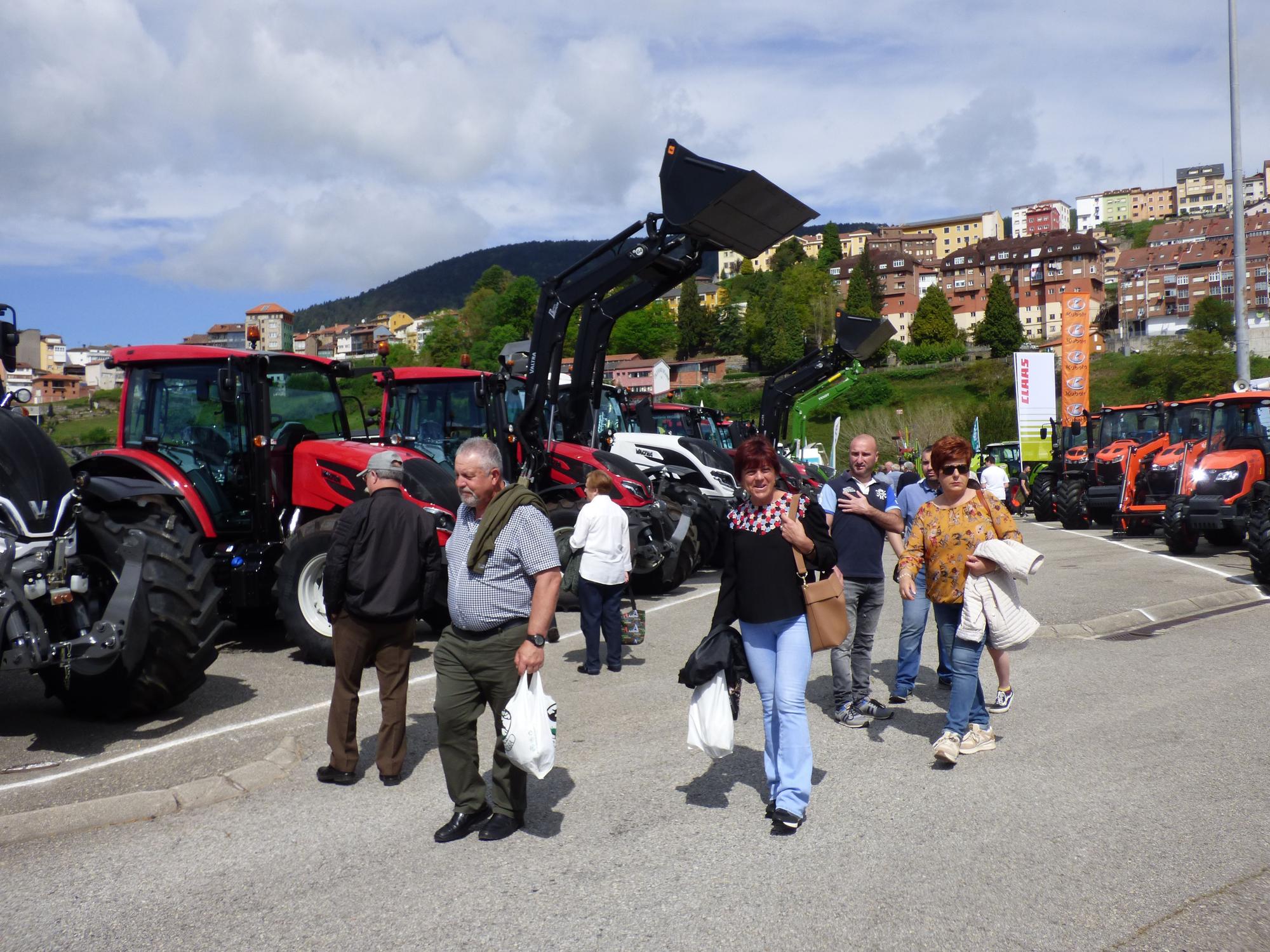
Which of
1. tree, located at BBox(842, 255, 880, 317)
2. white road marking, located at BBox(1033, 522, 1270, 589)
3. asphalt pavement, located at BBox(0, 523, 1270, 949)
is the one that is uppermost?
tree, located at BBox(842, 255, 880, 317)

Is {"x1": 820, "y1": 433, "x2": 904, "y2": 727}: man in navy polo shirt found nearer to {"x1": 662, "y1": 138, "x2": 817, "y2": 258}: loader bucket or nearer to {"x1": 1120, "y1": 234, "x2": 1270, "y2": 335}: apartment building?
{"x1": 662, "y1": 138, "x2": 817, "y2": 258}: loader bucket

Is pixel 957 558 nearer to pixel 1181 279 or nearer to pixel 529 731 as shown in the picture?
pixel 529 731

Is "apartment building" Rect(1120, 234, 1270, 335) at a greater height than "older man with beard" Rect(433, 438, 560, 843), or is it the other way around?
"apartment building" Rect(1120, 234, 1270, 335)

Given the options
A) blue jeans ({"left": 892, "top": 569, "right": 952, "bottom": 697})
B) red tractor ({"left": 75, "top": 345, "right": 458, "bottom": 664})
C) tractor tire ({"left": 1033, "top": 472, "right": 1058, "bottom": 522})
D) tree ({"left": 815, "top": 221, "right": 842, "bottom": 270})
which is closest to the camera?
blue jeans ({"left": 892, "top": 569, "right": 952, "bottom": 697})

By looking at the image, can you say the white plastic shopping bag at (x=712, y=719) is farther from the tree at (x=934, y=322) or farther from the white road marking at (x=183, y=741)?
the tree at (x=934, y=322)

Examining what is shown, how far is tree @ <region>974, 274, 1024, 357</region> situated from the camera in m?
112

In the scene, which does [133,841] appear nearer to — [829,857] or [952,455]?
[829,857]

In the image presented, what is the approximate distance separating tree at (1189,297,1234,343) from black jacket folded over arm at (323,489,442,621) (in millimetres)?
106679

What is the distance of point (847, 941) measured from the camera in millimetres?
3777

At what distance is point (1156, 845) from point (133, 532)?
20.2 feet

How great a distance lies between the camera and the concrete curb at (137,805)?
513 cm

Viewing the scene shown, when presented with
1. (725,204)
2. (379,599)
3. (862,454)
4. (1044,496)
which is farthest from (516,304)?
(379,599)

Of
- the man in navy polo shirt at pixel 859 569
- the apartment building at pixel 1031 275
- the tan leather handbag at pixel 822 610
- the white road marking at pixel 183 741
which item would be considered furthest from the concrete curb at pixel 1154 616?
the apartment building at pixel 1031 275

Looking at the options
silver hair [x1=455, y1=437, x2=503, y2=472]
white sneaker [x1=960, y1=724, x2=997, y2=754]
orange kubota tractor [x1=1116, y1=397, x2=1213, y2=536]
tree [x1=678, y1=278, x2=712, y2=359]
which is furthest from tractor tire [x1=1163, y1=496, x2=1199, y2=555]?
tree [x1=678, y1=278, x2=712, y2=359]
